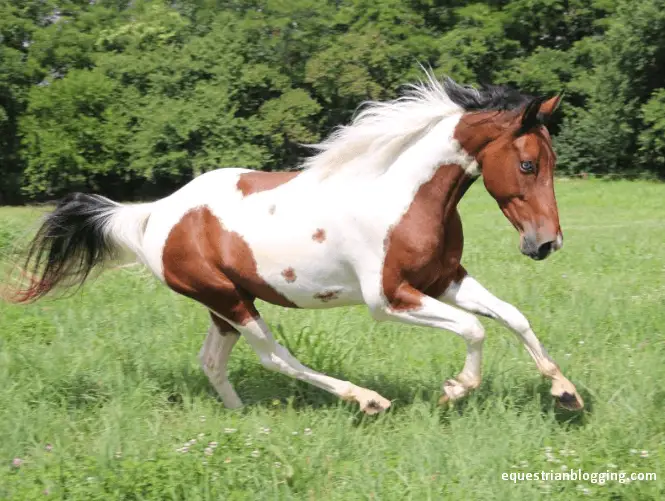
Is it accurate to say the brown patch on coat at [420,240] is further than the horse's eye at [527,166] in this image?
Yes

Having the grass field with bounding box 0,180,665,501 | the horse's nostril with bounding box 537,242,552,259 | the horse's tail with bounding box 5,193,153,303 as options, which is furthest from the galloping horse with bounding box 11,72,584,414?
the horse's tail with bounding box 5,193,153,303

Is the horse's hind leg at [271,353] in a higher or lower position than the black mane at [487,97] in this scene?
lower

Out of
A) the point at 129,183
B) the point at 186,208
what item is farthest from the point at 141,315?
the point at 129,183

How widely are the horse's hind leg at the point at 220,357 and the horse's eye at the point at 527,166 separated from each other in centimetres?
216

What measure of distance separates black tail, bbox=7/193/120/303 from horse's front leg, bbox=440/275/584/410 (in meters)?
2.37

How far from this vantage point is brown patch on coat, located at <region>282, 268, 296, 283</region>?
4.79 meters

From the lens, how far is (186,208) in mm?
5172

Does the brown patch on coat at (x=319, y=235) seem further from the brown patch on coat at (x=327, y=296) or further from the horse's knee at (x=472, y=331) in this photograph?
the horse's knee at (x=472, y=331)

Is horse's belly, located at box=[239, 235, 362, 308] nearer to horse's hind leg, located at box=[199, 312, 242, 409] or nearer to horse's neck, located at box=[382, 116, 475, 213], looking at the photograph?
horse's neck, located at box=[382, 116, 475, 213]

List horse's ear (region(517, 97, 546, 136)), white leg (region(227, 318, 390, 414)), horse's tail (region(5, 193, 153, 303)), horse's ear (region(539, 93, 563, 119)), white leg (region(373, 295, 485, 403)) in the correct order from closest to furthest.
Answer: horse's ear (region(517, 97, 546, 136)), horse's ear (region(539, 93, 563, 119)), white leg (region(373, 295, 485, 403)), white leg (region(227, 318, 390, 414)), horse's tail (region(5, 193, 153, 303))

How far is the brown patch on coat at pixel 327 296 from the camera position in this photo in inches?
190

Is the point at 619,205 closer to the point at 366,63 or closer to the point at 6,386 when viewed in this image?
the point at 366,63

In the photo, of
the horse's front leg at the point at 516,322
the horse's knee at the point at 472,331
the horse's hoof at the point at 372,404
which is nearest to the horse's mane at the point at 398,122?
the horse's front leg at the point at 516,322

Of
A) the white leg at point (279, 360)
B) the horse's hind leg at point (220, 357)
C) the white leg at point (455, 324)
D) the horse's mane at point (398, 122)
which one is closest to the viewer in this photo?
the white leg at point (455, 324)
